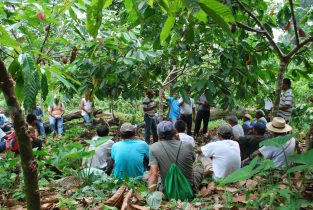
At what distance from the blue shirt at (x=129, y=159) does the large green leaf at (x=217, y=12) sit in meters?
3.94

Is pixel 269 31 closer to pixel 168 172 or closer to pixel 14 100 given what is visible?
pixel 168 172

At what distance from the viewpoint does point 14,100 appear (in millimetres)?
1709

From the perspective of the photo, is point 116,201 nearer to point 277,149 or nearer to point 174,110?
point 277,149

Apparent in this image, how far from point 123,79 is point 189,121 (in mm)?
4564

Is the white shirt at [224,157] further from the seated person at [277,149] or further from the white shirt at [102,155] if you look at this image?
the white shirt at [102,155]

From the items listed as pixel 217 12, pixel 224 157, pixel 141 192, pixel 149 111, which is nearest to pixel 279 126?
pixel 224 157

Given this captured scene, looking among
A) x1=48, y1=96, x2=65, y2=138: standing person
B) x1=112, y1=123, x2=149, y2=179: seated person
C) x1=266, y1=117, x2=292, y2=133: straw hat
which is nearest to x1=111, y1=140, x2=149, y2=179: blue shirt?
x1=112, y1=123, x2=149, y2=179: seated person

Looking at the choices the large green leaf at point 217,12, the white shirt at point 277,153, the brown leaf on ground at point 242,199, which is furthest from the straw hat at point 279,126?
the large green leaf at point 217,12

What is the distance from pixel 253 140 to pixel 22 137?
4.68m

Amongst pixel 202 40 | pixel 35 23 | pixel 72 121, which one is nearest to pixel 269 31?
pixel 202 40

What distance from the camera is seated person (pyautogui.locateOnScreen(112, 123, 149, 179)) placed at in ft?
16.0

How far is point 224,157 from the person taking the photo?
4.75 meters

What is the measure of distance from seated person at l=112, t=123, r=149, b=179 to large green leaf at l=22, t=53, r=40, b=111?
331cm

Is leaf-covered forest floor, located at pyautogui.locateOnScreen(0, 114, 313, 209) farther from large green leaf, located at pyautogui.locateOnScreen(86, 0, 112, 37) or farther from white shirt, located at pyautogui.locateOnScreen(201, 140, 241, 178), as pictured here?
large green leaf, located at pyautogui.locateOnScreen(86, 0, 112, 37)
